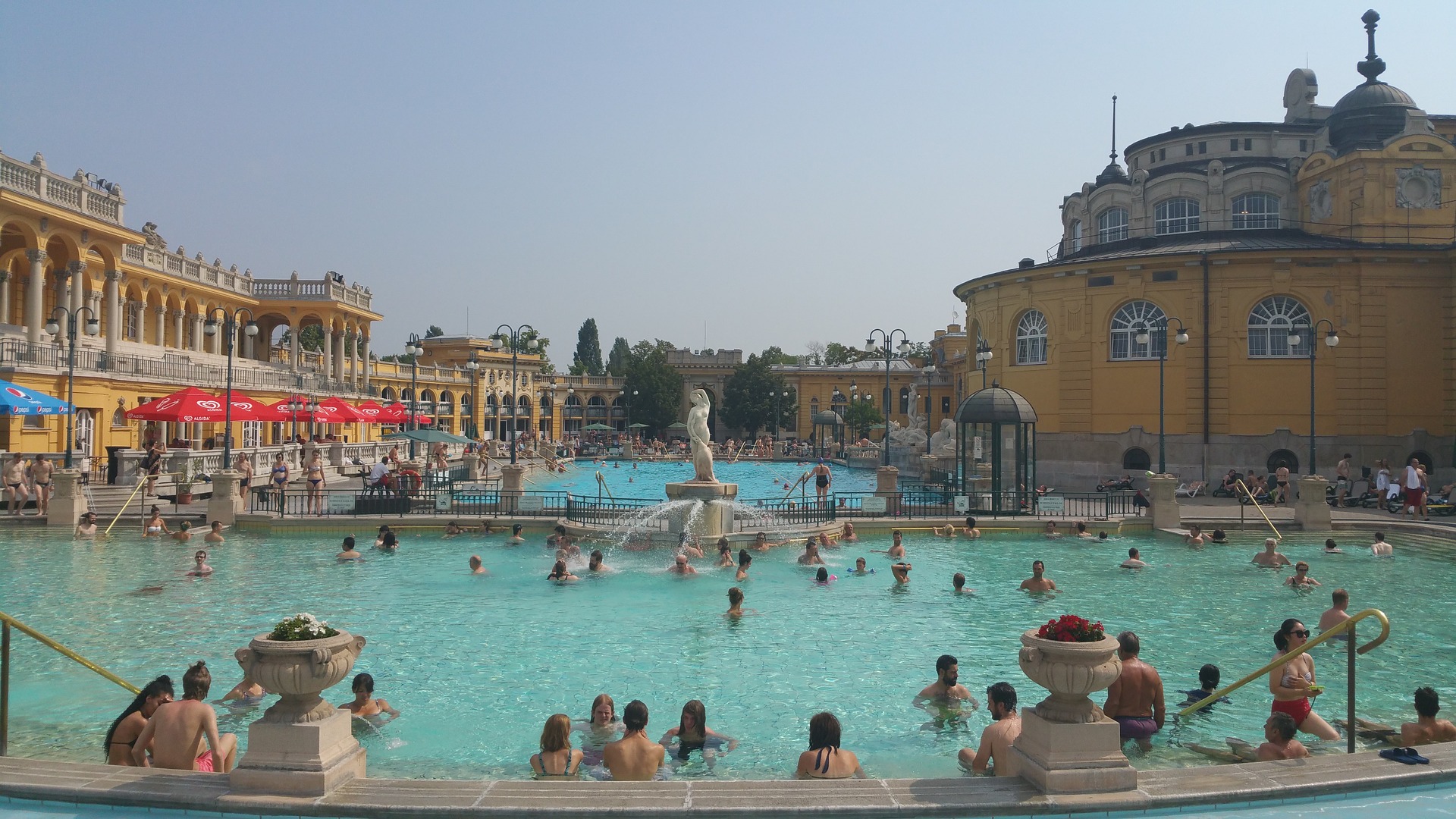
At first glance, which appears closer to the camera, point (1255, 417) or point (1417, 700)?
point (1417, 700)

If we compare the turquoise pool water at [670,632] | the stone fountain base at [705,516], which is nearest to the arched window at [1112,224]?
the turquoise pool water at [670,632]

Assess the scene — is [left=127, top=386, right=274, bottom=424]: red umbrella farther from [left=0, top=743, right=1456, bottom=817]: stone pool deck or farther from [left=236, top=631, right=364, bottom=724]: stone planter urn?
[left=236, top=631, right=364, bottom=724]: stone planter urn

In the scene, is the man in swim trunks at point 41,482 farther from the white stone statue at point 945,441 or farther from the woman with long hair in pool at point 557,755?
the white stone statue at point 945,441

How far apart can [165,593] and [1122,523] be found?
2401 centimetres

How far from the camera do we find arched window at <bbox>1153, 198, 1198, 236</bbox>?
138ft

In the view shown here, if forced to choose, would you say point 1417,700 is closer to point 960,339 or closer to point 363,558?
point 363,558

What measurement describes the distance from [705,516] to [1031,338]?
2556 centimetres

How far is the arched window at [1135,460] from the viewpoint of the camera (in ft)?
127

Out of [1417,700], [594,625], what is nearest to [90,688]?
[594,625]

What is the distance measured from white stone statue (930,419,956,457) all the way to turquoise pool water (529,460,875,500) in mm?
4011

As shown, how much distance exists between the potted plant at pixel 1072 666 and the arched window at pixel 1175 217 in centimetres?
4071

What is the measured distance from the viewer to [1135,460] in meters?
39.1

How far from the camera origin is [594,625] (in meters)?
15.4

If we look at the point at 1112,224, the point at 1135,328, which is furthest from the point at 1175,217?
the point at 1135,328
